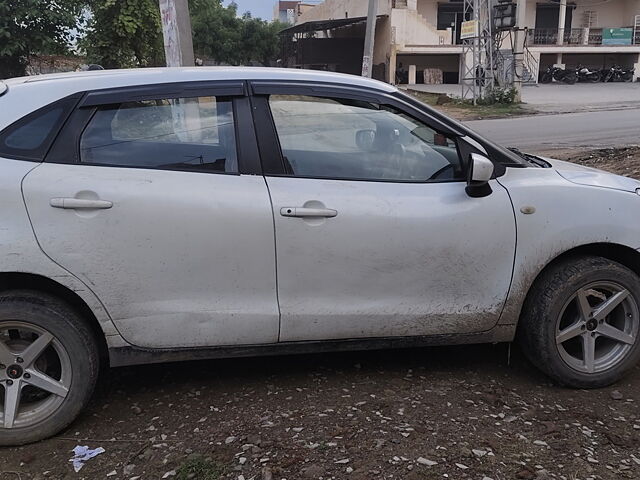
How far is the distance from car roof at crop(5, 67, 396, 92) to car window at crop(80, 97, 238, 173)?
121 mm

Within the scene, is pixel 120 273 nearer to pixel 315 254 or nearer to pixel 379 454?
pixel 315 254

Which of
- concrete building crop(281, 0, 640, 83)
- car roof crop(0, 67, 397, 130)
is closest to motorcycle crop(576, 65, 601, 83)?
concrete building crop(281, 0, 640, 83)

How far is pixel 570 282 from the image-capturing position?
10.6ft

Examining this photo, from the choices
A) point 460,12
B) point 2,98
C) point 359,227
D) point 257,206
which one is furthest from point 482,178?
point 460,12

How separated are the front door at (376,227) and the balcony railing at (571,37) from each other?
148 feet

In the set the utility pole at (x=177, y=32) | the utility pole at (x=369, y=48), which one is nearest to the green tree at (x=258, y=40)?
the utility pole at (x=369, y=48)

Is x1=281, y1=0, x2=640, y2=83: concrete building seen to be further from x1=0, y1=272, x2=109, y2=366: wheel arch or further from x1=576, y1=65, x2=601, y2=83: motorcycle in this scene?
x1=0, y1=272, x2=109, y2=366: wheel arch

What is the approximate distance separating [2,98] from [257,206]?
1.30m

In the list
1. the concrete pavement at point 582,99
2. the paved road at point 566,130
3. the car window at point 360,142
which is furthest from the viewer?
the concrete pavement at point 582,99

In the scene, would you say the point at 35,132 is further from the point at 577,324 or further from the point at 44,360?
the point at 577,324

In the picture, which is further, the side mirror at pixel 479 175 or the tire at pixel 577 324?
the tire at pixel 577 324

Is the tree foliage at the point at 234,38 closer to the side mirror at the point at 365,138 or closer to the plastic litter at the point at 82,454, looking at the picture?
the side mirror at the point at 365,138

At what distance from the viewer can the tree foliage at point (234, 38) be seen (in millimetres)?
46219

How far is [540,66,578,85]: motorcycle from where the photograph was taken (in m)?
41.3
